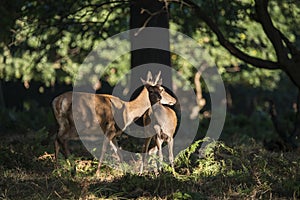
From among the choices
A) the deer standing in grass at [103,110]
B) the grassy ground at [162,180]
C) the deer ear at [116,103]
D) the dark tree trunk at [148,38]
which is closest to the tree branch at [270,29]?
the dark tree trunk at [148,38]

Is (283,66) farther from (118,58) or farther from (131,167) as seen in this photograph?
(118,58)

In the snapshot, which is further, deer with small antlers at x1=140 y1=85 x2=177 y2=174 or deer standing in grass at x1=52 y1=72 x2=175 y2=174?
deer standing in grass at x1=52 y1=72 x2=175 y2=174

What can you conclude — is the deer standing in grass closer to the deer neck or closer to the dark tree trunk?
the deer neck

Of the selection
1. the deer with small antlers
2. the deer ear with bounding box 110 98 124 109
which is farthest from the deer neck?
the deer with small antlers

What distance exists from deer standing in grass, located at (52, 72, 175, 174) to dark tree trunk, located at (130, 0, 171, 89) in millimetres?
3409

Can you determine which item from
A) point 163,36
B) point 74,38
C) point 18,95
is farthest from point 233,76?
point 18,95

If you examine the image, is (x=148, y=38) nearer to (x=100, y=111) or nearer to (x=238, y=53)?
(x=238, y=53)

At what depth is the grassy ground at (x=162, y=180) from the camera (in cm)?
787

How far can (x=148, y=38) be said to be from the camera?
13.9m

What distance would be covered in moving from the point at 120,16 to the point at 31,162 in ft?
26.8

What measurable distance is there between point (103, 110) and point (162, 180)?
2.07m

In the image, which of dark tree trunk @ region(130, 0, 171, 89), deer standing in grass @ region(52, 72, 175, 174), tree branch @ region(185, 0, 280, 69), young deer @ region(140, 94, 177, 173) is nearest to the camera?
young deer @ region(140, 94, 177, 173)

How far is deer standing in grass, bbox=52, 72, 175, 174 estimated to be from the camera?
978 centimetres

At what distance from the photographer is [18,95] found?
113 ft
